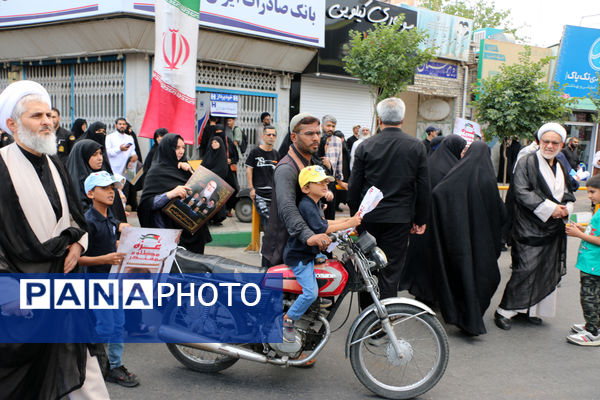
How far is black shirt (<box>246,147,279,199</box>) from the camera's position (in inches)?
258

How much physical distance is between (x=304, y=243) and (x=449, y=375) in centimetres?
159

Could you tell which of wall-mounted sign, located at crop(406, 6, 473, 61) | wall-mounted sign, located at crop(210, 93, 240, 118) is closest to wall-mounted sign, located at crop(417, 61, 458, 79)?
wall-mounted sign, located at crop(406, 6, 473, 61)

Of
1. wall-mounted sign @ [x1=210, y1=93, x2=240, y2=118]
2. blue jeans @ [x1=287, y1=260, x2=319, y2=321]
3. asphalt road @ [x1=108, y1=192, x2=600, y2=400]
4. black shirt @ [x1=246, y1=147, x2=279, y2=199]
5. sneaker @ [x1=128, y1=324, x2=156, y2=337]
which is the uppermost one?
wall-mounted sign @ [x1=210, y1=93, x2=240, y2=118]

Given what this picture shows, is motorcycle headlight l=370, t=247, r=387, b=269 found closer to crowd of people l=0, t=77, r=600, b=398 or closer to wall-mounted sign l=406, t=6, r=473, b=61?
crowd of people l=0, t=77, r=600, b=398

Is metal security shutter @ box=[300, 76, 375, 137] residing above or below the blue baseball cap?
above

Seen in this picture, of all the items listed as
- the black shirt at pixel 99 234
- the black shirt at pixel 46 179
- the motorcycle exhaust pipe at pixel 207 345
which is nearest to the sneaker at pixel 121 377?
the motorcycle exhaust pipe at pixel 207 345

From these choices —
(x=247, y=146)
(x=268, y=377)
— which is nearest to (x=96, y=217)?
(x=268, y=377)

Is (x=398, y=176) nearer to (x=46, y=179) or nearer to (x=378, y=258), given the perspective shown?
(x=378, y=258)

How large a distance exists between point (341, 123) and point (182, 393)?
11116 millimetres

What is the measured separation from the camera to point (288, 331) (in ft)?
10.9

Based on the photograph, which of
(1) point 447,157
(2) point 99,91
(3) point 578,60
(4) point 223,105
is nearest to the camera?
(1) point 447,157

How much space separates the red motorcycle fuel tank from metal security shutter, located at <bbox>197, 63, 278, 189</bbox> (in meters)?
8.30

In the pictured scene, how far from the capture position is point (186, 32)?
6457 mm

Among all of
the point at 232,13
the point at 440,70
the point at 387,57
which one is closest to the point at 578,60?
the point at 440,70
